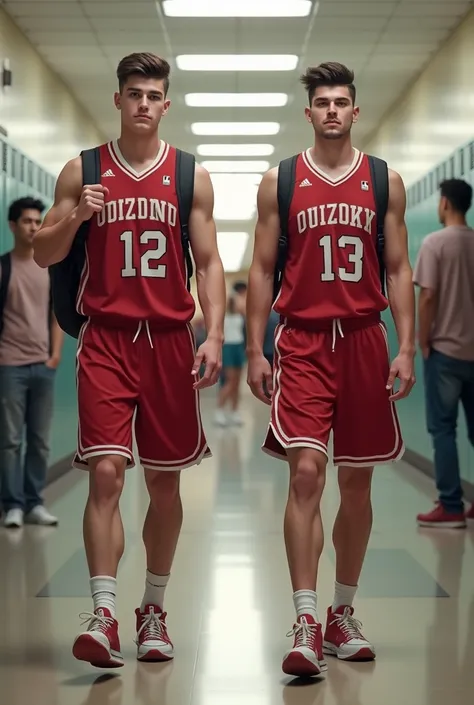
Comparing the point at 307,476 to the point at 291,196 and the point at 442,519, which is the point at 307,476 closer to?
the point at 291,196

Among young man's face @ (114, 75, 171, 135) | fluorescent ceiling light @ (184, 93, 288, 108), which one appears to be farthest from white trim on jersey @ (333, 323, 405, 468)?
fluorescent ceiling light @ (184, 93, 288, 108)

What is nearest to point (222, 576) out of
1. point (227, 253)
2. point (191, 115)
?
point (191, 115)

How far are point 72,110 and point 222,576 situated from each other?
23.2 feet

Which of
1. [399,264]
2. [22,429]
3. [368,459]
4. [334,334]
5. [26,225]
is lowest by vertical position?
[22,429]

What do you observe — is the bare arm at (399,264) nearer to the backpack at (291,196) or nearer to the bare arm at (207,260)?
the backpack at (291,196)

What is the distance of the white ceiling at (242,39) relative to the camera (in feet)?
26.8

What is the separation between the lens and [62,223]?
3.50 m

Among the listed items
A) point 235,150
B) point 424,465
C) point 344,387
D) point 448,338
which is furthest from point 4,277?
point 235,150

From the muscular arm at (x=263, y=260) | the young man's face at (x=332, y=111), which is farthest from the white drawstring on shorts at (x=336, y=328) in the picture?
the young man's face at (x=332, y=111)

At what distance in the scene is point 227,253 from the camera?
30469 millimetres

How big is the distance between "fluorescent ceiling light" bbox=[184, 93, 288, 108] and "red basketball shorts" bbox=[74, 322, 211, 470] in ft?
25.6

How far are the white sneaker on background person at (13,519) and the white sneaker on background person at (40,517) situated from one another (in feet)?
0.25

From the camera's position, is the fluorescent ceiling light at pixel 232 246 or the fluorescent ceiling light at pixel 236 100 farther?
the fluorescent ceiling light at pixel 232 246

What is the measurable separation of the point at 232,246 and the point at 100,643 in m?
25.2
